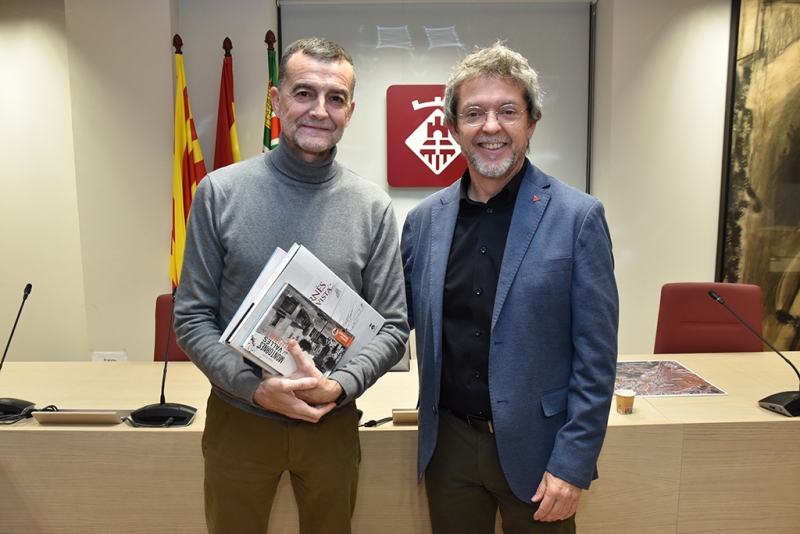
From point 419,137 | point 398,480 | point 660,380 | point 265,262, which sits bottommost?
point 398,480

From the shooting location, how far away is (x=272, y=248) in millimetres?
1272

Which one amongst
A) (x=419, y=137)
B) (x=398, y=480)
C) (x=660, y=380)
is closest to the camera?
(x=398, y=480)

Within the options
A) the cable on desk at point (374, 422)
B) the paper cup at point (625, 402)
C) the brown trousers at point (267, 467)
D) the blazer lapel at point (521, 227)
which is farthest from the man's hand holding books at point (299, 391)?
the paper cup at point (625, 402)

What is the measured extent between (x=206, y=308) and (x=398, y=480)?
849 mm

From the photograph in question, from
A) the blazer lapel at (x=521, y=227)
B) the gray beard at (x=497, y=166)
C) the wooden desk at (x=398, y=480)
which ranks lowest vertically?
the wooden desk at (x=398, y=480)

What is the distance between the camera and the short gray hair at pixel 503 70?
1283mm

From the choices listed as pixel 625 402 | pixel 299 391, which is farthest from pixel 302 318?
pixel 625 402

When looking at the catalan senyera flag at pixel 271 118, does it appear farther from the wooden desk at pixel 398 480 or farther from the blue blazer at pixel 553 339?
the blue blazer at pixel 553 339

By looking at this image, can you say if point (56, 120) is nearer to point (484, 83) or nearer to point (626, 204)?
point (484, 83)

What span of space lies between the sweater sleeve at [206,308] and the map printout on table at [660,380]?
1479 millimetres

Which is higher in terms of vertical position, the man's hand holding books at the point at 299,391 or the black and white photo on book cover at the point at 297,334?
the black and white photo on book cover at the point at 297,334

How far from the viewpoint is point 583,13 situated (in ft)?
12.6

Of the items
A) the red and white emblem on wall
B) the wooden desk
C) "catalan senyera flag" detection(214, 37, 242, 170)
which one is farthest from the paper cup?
"catalan senyera flag" detection(214, 37, 242, 170)

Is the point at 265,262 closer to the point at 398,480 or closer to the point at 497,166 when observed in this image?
the point at 497,166
